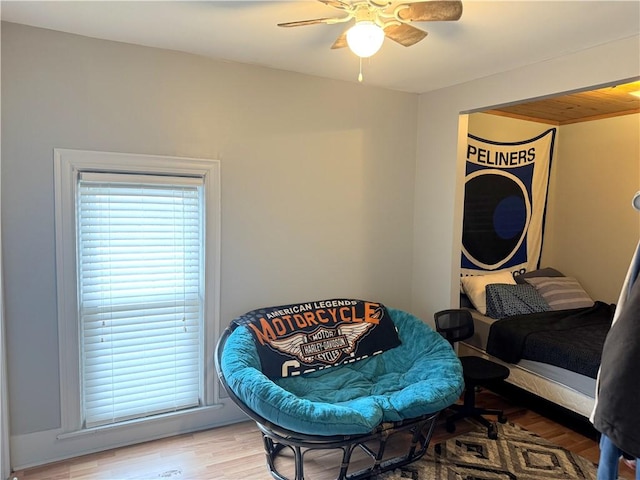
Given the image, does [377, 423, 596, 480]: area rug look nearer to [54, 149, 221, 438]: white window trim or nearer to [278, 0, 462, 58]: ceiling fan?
[54, 149, 221, 438]: white window trim

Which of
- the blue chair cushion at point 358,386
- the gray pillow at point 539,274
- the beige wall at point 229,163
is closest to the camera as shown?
the blue chair cushion at point 358,386

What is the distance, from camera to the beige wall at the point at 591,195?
14.1ft

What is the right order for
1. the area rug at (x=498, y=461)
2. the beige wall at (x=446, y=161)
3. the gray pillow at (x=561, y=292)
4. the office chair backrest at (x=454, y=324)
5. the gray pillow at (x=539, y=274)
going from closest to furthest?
the area rug at (x=498, y=461), the beige wall at (x=446, y=161), the office chair backrest at (x=454, y=324), the gray pillow at (x=561, y=292), the gray pillow at (x=539, y=274)

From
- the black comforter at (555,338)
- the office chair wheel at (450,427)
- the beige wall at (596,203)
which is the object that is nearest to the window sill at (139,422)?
the office chair wheel at (450,427)

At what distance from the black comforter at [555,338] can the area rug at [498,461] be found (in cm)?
56

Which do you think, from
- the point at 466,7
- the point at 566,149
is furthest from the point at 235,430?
the point at 566,149

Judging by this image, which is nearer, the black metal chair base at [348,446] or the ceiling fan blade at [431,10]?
the ceiling fan blade at [431,10]

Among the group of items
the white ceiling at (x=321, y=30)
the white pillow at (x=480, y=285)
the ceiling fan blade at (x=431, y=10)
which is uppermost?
the white ceiling at (x=321, y=30)

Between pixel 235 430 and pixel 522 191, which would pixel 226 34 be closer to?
pixel 235 430

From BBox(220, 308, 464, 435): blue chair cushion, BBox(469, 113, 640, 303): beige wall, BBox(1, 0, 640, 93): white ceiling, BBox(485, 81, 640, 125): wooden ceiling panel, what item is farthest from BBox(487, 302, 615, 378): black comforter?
BBox(1, 0, 640, 93): white ceiling

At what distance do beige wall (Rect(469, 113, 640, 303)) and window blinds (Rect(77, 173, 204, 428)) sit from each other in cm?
290

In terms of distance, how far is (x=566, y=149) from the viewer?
483 centimetres

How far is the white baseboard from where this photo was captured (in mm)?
2531

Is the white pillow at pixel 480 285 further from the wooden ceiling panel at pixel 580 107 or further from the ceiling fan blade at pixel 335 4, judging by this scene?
the ceiling fan blade at pixel 335 4
